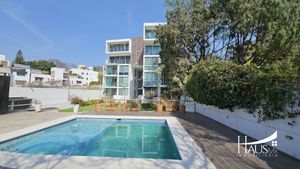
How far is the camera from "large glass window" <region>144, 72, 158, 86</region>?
38750 millimetres

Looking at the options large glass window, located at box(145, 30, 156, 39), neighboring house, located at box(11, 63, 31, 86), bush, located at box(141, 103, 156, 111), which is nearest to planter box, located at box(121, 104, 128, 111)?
bush, located at box(141, 103, 156, 111)

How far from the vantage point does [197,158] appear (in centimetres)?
580

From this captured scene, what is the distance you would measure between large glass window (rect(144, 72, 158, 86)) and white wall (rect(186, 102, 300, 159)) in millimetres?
25478

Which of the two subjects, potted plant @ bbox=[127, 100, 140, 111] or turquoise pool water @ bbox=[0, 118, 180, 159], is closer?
turquoise pool water @ bbox=[0, 118, 180, 159]

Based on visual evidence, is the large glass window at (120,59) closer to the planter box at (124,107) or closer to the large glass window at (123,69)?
the large glass window at (123,69)

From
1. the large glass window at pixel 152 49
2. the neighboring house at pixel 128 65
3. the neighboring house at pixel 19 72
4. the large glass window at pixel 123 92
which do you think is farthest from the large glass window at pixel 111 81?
the neighboring house at pixel 19 72

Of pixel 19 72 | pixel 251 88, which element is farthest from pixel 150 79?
pixel 251 88

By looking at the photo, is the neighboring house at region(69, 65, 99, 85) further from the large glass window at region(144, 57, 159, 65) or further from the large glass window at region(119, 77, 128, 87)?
the large glass window at region(144, 57, 159, 65)

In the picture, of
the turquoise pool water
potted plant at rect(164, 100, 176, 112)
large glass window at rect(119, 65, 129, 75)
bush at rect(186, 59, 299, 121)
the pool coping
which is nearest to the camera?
the pool coping

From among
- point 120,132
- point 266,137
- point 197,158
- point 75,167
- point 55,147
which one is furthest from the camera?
point 120,132

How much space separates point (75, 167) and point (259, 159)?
15.1ft

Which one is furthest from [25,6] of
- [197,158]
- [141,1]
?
[197,158]

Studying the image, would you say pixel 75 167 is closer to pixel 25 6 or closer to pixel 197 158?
pixel 197 158

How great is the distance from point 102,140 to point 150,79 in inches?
1155
